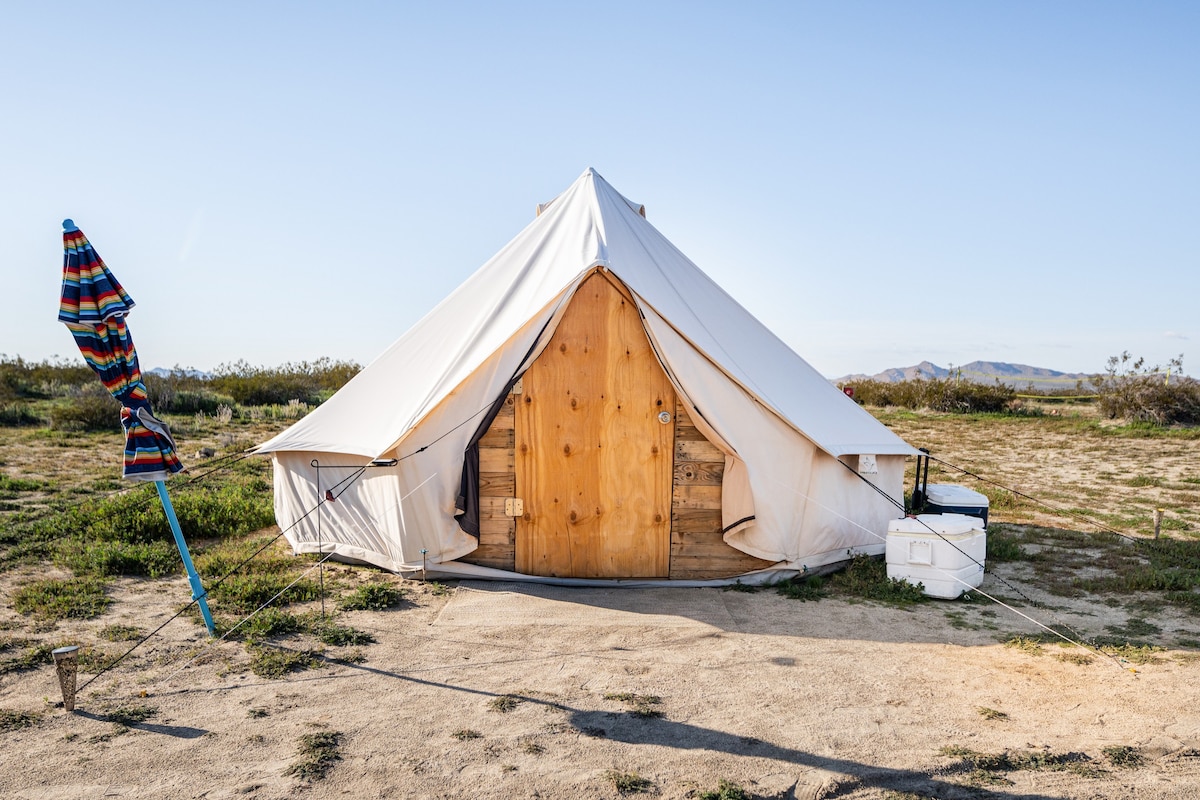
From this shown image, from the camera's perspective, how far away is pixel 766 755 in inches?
129

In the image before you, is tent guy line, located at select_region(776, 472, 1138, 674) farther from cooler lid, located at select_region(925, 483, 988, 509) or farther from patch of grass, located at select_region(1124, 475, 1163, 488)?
patch of grass, located at select_region(1124, 475, 1163, 488)

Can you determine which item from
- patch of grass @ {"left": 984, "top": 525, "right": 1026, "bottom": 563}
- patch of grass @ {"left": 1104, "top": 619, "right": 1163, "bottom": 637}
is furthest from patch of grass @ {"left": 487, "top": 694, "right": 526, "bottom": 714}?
patch of grass @ {"left": 984, "top": 525, "right": 1026, "bottom": 563}

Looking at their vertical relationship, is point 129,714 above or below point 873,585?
below

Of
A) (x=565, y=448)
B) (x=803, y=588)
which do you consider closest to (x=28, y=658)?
(x=565, y=448)

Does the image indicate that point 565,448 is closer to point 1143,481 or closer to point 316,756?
point 316,756

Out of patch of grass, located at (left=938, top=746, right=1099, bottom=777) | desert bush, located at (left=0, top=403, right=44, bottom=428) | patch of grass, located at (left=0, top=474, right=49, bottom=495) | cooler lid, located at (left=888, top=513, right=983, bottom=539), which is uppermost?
desert bush, located at (left=0, top=403, right=44, bottom=428)

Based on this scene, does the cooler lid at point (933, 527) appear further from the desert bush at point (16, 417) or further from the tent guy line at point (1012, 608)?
the desert bush at point (16, 417)

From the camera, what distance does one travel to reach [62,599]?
5137 millimetres

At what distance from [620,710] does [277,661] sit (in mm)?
1916

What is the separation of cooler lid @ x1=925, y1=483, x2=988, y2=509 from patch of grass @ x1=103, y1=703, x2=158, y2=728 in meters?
5.74

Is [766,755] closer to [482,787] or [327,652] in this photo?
[482,787]

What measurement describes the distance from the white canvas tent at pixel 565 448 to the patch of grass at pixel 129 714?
214 cm

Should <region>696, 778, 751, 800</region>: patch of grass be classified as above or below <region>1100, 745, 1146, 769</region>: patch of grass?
below

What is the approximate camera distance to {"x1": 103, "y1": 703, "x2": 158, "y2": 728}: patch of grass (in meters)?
3.57
